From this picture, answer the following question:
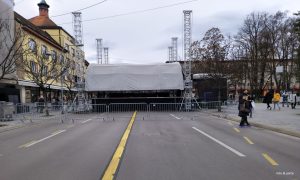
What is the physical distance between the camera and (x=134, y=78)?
3862 centimetres

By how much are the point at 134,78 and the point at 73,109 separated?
882 centimetres

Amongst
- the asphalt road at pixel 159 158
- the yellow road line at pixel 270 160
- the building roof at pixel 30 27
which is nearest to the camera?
the asphalt road at pixel 159 158

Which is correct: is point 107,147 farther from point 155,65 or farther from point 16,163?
point 155,65

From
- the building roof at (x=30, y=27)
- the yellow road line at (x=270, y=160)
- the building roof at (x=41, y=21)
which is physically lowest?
the yellow road line at (x=270, y=160)

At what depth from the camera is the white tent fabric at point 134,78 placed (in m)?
38.2

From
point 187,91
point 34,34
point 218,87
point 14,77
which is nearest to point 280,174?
point 218,87

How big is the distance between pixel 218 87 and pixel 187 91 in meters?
4.26

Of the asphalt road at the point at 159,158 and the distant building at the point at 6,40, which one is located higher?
the distant building at the point at 6,40

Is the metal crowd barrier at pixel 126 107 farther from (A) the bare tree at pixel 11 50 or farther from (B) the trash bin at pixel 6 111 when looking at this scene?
(B) the trash bin at pixel 6 111

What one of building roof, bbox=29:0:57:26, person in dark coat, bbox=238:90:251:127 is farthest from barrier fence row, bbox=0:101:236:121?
building roof, bbox=29:0:57:26

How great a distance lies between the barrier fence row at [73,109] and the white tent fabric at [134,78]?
11.2 feet

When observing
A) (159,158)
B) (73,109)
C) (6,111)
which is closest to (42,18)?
(73,109)

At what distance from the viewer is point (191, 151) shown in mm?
10461

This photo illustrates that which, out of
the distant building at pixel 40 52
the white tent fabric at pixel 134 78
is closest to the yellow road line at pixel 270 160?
the distant building at pixel 40 52
